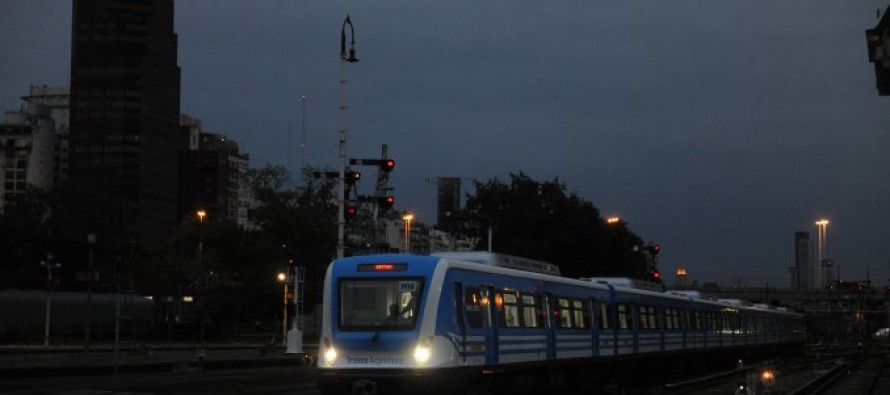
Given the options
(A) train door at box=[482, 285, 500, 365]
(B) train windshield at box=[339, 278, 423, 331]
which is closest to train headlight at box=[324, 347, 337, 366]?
(B) train windshield at box=[339, 278, 423, 331]

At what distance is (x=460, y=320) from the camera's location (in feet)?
69.4

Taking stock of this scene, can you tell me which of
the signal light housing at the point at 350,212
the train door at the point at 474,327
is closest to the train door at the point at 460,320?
the train door at the point at 474,327

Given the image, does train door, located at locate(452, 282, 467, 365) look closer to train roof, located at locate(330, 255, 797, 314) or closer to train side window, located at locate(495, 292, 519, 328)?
train roof, located at locate(330, 255, 797, 314)

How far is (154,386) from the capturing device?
29781 mm

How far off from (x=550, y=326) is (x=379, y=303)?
18.9 ft

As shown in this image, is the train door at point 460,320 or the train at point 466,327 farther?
the train door at point 460,320

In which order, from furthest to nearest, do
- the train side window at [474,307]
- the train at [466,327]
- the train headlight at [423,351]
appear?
1. the train side window at [474,307]
2. the train at [466,327]
3. the train headlight at [423,351]

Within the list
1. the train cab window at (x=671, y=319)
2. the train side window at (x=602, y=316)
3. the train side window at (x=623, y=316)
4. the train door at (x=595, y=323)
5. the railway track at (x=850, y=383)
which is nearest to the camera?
the train door at (x=595, y=323)

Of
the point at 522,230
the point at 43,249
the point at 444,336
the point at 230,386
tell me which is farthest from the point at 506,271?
the point at 43,249

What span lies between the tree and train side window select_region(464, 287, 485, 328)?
58.2 m

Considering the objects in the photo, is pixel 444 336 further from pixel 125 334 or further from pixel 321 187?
pixel 321 187

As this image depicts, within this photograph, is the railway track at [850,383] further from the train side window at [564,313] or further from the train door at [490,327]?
the train door at [490,327]

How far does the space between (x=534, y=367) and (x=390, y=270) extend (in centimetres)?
500

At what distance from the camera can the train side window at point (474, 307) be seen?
70.6 ft
